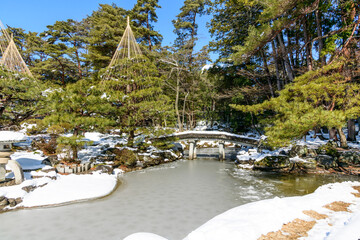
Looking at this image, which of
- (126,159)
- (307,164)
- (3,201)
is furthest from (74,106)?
(307,164)

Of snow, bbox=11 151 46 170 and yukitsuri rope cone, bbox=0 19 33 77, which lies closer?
yukitsuri rope cone, bbox=0 19 33 77

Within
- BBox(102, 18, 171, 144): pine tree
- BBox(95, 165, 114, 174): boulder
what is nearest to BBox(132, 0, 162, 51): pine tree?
BBox(102, 18, 171, 144): pine tree

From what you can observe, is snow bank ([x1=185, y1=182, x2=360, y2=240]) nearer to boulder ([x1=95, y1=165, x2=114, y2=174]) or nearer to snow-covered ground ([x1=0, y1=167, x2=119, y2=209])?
snow-covered ground ([x1=0, y1=167, x2=119, y2=209])

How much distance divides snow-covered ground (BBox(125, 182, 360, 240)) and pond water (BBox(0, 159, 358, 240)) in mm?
1468

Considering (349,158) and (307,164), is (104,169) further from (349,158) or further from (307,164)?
(349,158)

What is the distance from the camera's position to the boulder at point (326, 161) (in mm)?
10645

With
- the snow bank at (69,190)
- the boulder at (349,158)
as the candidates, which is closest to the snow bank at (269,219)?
the snow bank at (69,190)

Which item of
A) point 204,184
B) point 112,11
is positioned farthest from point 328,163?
point 112,11

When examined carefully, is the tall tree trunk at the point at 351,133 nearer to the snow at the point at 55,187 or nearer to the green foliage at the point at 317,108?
the green foliage at the point at 317,108

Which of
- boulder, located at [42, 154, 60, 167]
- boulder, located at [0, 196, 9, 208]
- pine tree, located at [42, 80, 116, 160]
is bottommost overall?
boulder, located at [0, 196, 9, 208]

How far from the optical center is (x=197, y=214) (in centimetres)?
554

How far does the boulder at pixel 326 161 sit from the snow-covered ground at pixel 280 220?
7.18 m

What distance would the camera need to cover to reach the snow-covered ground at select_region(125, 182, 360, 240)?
8.99 ft

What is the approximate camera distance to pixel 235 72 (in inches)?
707
